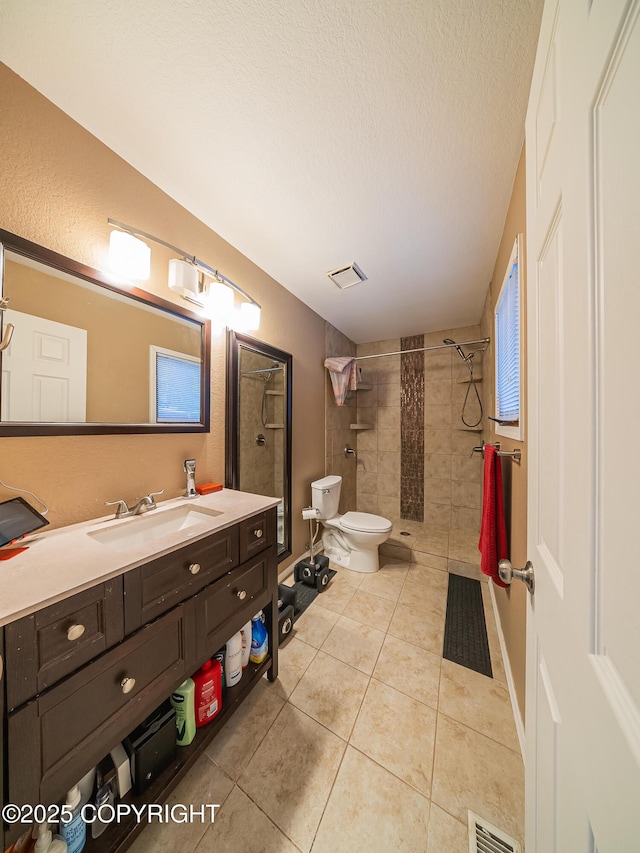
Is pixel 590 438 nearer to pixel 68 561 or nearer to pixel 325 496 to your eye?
pixel 68 561

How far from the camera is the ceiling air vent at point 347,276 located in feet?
6.07

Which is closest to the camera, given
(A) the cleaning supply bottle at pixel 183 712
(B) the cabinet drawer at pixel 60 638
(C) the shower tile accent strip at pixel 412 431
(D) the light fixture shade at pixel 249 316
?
(B) the cabinet drawer at pixel 60 638

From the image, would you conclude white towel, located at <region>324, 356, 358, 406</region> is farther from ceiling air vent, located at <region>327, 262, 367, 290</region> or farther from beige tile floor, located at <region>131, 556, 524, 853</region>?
beige tile floor, located at <region>131, 556, 524, 853</region>

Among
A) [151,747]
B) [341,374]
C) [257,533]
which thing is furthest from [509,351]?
[151,747]

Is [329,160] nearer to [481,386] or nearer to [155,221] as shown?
[155,221]

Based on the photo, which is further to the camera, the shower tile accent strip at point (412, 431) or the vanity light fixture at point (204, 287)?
the shower tile accent strip at point (412, 431)

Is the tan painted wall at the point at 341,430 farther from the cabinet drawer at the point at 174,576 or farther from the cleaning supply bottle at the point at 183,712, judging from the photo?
the cleaning supply bottle at the point at 183,712

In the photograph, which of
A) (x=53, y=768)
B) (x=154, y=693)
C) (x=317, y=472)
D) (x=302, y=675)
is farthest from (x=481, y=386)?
(x=53, y=768)

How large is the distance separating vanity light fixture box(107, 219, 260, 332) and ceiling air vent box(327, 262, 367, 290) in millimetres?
656

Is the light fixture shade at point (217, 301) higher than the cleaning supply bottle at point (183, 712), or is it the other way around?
the light fixture shade at point (217, 301)

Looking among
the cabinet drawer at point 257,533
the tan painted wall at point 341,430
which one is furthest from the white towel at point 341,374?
the cabinet drawer at point 257,533

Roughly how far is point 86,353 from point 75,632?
93 cm

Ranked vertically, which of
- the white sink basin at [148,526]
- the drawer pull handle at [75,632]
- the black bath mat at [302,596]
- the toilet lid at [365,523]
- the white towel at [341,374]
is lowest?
the black bath mat at [302,596]

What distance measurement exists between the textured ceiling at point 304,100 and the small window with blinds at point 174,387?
2.61 ft
